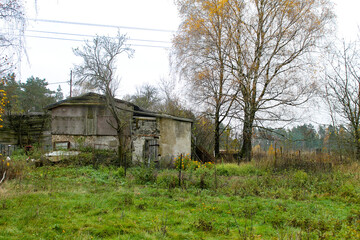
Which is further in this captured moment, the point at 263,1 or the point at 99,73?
the point at 263,1

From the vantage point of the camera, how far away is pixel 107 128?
16.2 meters

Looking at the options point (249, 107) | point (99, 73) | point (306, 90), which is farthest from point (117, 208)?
point (306, 90)

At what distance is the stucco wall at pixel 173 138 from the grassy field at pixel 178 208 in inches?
244

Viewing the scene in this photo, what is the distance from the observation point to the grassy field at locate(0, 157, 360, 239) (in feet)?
15.5

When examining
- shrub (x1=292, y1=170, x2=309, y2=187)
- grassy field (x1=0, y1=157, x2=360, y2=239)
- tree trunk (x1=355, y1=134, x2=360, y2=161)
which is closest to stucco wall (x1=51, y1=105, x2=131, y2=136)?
grassy field (x1=0, y1=157, x2=360, y2=239)

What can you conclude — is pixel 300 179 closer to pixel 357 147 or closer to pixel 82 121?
pixel 357 147

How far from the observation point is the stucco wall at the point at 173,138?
1633cm

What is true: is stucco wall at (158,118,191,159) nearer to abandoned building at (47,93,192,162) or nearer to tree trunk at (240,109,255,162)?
abandoned building at (47,93,192,162)

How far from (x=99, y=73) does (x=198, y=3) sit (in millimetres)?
8710

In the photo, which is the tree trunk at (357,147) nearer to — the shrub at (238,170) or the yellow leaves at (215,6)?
the shrub at (238,170)

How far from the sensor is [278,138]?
663 inches

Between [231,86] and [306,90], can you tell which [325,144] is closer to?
[306,90]

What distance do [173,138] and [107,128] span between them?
4.16 meters

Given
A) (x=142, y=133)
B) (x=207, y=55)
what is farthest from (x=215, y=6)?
(x=142, y=133)
